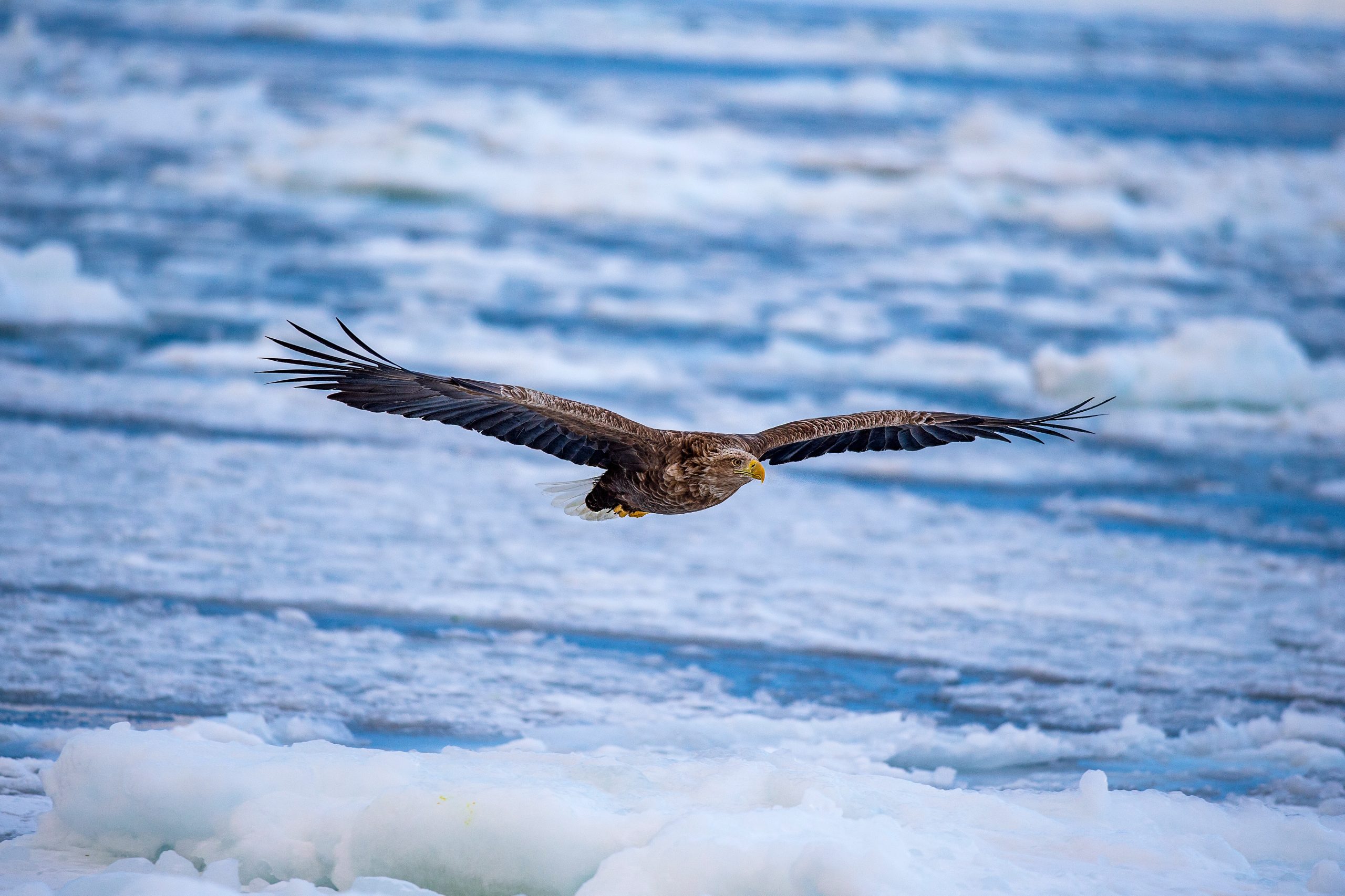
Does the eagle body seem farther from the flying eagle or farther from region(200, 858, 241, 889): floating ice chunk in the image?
region(200, 858, 241, 889): floating ice chunk

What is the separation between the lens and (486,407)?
461cm

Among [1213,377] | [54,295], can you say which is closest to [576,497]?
[1213,377]

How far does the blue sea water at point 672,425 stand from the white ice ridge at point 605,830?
0.84 metres

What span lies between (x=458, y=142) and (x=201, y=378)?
38.9 feet

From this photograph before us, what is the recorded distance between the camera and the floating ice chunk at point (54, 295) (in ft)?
35.0

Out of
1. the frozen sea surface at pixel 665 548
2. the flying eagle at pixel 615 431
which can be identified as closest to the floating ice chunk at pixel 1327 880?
the frozen sea surface at pixel 665 548

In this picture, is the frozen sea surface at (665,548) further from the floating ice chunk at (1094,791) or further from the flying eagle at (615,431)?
the flying eagle at (615,431)

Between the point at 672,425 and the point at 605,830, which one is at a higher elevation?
the point at 672,425

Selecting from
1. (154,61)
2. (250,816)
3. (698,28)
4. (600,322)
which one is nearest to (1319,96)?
(698,28)

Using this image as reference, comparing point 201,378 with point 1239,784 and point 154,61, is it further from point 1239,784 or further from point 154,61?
point 154,61

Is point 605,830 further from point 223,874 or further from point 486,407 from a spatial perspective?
point 486,407

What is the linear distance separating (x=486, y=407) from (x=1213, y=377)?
685cm

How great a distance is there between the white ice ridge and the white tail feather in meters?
1.26

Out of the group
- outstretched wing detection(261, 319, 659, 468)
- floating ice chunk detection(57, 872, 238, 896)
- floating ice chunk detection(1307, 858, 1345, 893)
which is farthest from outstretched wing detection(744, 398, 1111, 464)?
floating ice chunk detection(57, 872, 238, 896)
